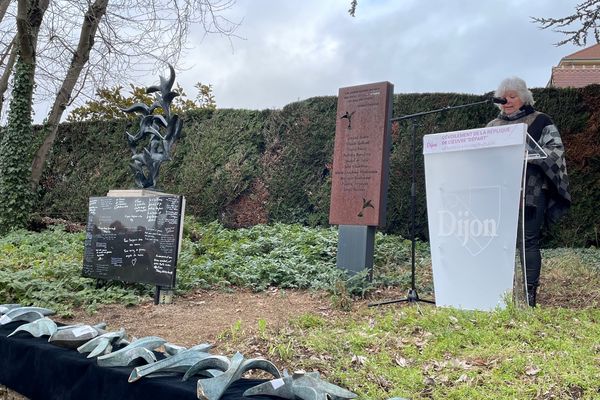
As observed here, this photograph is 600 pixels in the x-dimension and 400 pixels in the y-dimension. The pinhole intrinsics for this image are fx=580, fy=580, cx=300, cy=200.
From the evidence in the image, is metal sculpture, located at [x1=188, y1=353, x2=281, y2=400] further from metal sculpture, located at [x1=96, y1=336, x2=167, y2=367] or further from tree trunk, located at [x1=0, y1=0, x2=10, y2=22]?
tree trunk, located at [x1=0, y1=0, x2=10, y2=22]

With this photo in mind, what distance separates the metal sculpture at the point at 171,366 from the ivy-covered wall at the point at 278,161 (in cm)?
786

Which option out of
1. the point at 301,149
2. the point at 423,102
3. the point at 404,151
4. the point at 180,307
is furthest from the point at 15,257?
the point at 423,102

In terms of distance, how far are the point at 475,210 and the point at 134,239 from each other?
3.40m

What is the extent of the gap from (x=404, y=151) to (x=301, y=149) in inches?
80.9

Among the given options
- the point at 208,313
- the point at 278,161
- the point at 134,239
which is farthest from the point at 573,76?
the point at 208,313

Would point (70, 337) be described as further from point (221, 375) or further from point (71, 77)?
point (71, 77)

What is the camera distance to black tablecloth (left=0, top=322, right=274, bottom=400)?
1915 mm

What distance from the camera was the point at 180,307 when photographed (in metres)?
5.47

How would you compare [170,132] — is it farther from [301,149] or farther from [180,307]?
[301,149]

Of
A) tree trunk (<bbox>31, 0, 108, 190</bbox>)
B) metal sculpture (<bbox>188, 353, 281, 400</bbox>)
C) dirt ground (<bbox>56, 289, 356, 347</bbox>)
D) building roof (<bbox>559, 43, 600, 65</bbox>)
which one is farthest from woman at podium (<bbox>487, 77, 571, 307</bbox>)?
building roof (<bbox>559, 43, 600, 65</bbox>)

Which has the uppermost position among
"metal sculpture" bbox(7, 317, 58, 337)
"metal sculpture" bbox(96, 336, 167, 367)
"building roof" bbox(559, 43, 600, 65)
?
"building roof" bbox(559, 43, 600, 65)

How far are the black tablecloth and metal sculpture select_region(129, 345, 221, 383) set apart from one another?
3 cm

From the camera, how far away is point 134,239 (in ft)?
19.6

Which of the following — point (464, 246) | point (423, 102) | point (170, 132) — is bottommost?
point (464, 246)
